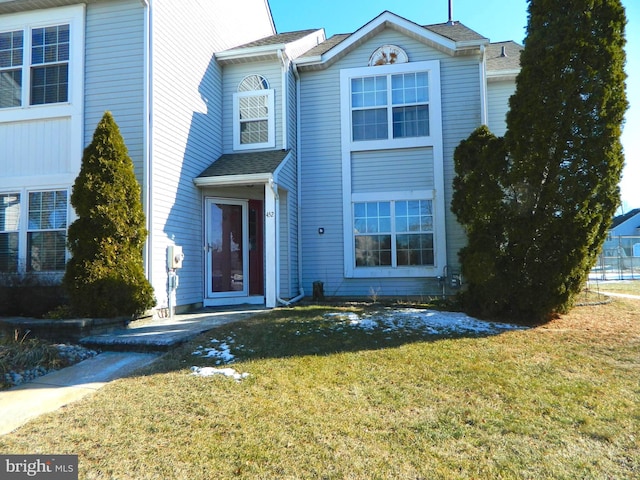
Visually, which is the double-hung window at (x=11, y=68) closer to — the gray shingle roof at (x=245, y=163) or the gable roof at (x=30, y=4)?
the gable roof at (x=30, y=4)

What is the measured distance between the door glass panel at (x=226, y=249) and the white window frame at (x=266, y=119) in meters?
1.53

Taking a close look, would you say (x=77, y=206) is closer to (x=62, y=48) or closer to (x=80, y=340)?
(x=80, y=340)

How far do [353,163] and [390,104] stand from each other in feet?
5.38

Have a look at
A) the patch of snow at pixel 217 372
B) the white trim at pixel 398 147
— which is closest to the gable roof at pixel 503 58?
the white trim at pixel 398 147

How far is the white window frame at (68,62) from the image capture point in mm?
7664

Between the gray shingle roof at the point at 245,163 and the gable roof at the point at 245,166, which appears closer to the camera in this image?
the gable roof at the point at 245,166

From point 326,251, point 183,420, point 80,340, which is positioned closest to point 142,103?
point 80,340

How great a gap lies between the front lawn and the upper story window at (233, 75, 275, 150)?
5.54 meters

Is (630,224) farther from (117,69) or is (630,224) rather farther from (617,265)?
(117,69)

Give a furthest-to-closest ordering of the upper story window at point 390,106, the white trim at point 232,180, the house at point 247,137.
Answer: the upper story window at point 390,106
the white trim at point 232,180
the house at point 247,137

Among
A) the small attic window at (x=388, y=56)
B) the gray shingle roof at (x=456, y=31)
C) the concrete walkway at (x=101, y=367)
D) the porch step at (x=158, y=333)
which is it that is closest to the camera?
the concrete walkway at (x=101, y=367)

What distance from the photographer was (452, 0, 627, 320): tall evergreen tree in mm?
6348

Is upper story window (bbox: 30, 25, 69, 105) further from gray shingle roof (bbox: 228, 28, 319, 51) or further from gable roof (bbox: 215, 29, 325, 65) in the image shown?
gray shingle roof (bbox: 228, 28, 319, 51)

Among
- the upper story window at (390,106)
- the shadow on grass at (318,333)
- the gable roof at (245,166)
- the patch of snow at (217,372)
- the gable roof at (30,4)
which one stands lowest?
the patch of snow at (217,372)
